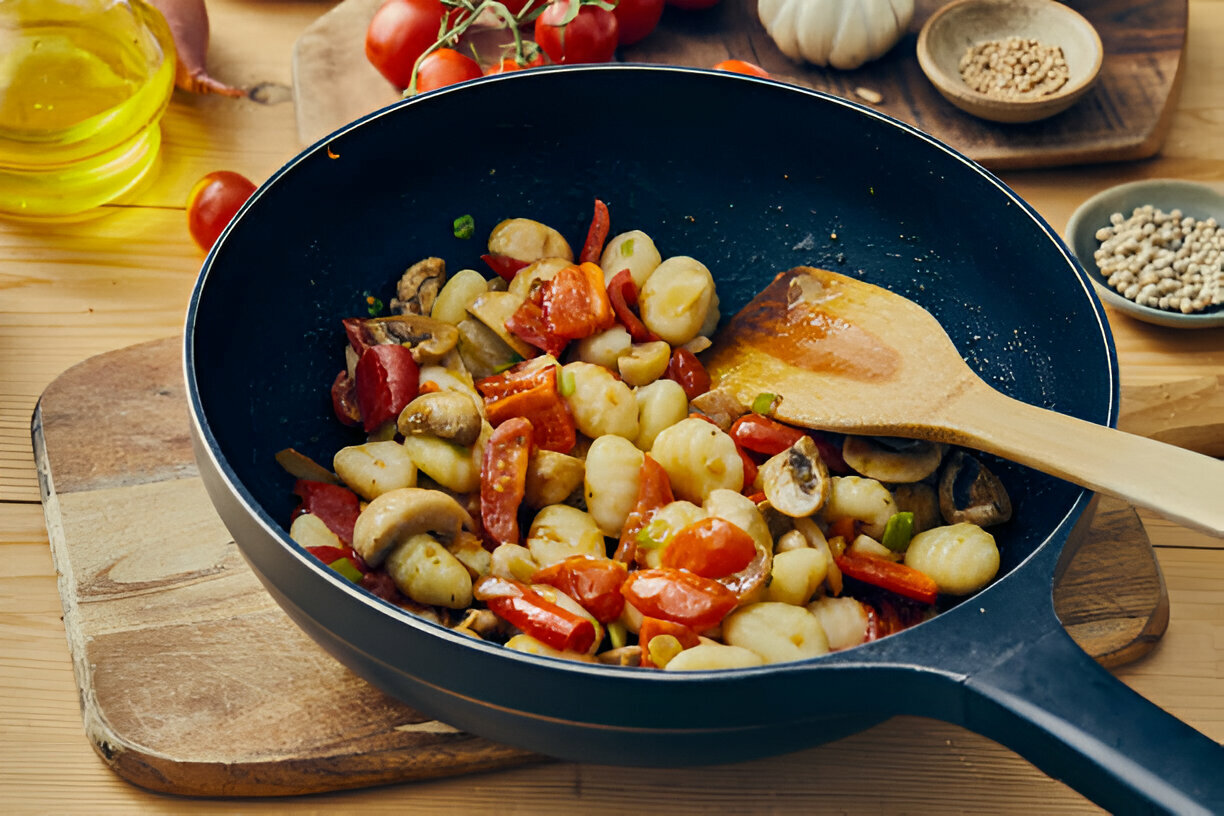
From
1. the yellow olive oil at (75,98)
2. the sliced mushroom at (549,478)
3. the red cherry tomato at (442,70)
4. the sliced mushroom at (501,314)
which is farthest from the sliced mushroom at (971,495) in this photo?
the yellow olive oil at (75,98)

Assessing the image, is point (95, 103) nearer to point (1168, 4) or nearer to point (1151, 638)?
point (1151, 638)

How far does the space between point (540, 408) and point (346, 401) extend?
9.4 inches

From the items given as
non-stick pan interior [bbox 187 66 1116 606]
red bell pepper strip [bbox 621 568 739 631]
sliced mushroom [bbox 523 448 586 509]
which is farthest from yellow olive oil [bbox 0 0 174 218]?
red bell pepper strip [bbox 621 568 739 631]

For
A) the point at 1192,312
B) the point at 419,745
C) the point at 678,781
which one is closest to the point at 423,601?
the point at 419,745

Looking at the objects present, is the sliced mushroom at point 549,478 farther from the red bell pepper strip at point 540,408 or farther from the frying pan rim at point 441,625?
the frying pan rim at point 441,625

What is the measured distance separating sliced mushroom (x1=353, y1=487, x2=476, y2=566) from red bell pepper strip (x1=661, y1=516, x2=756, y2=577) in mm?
248

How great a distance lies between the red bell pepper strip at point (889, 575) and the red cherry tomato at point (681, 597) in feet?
0.59

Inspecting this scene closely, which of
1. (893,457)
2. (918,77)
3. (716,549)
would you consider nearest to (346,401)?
(716,549)

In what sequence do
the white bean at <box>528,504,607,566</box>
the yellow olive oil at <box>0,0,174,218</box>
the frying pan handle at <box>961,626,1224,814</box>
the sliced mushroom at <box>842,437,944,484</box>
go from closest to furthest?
the frying pan handle at <box>961,626,1224,814</box>
the white bean at <box>528,504,607,566</box>
the sliced mushroom at <box>842,437,944,484</box>
the yellow olive oil at <box>0,0,174,218</box>

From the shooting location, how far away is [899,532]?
119cm

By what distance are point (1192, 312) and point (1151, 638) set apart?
56cm

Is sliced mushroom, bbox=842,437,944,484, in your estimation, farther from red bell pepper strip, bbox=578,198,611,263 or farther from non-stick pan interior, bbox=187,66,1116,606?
red bell pepper strip, bbox=578,198,611,263

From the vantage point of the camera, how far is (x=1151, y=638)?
123 cm

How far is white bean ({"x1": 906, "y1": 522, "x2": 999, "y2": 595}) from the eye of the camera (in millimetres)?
1130
